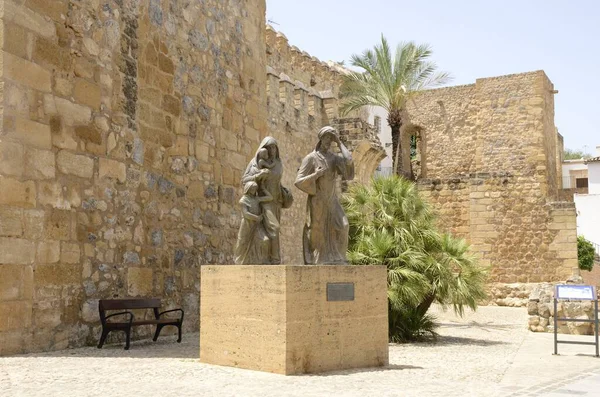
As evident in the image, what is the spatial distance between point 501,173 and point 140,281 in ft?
44.8

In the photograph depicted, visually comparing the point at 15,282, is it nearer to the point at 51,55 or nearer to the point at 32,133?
the point at 32,133

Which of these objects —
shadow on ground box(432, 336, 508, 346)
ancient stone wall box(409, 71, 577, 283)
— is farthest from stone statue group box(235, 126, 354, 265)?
ancient stone wall box(409, 71, 577, 283)

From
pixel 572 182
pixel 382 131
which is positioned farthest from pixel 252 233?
pixel 572 182

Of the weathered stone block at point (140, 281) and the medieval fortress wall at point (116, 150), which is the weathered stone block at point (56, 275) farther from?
the weathered stone block at point (140, 281)

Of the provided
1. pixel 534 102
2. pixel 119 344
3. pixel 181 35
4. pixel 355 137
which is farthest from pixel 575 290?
pixel 534 102

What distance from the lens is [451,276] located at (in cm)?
1120

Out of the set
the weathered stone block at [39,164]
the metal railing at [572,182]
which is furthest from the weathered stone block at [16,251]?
the metal railing at [572,182]

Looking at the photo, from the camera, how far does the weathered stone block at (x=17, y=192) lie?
723 cm

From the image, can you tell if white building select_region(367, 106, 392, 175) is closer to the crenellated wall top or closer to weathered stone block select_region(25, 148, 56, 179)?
the crenellated wall top

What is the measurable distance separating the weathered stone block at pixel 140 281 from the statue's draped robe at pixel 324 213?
2737 millimetres

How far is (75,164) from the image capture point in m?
8.23

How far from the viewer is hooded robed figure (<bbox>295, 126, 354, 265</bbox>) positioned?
7602mm

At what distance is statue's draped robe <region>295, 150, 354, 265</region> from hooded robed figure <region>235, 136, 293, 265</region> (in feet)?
0.98

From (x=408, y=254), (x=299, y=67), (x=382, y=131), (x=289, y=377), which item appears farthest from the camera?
(x=382, y=131)
